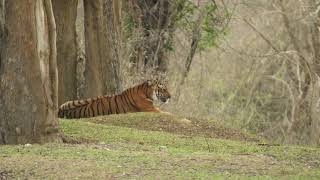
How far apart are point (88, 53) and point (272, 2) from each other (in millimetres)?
9792

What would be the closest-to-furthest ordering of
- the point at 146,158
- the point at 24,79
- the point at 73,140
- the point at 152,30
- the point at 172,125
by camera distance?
the point at 146,158 → the point at 24,79 → the point at 73,140 → the point at 172,125 → the point at 152,30

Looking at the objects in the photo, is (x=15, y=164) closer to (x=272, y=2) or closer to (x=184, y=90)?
(x=184, y=90)

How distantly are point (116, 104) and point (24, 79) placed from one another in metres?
5.05

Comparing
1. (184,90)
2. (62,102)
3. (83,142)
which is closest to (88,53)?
(62,102)

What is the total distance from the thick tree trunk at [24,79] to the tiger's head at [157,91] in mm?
5452

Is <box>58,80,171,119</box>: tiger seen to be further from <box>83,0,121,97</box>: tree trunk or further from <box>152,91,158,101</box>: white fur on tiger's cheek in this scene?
<box>83,0,121,97</box>: tree trunk

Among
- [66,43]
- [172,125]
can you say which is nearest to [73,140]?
[172,125]

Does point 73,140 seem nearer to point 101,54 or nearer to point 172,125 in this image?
point 172,125

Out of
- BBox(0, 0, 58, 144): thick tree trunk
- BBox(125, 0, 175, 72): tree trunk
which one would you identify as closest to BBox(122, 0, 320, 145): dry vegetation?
BBox(125, 0, 175, 72): tree trunk

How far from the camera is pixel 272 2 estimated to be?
2564 cm

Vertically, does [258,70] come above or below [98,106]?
above

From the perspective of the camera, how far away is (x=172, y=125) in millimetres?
14844

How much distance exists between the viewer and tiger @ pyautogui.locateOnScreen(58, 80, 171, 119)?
16.2 metres

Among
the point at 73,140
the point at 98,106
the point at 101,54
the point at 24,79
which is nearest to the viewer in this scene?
the point at 24,79
